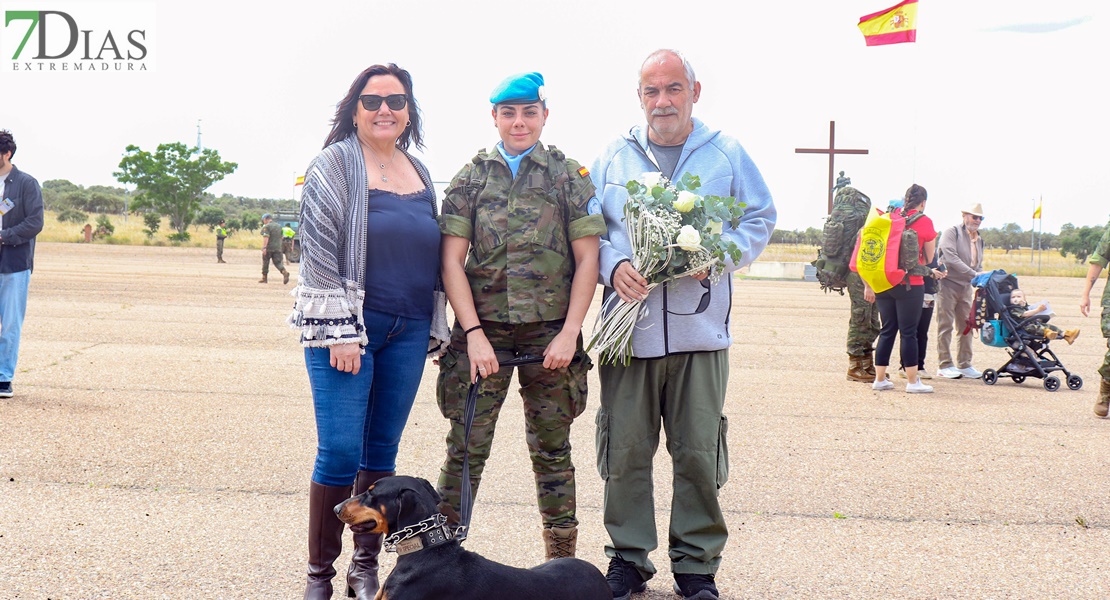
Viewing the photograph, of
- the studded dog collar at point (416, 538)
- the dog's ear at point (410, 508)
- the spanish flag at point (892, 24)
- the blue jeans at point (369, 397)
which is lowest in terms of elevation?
the studded dog collar at point (416, 538)

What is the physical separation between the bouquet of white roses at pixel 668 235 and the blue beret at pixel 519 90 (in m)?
0.55

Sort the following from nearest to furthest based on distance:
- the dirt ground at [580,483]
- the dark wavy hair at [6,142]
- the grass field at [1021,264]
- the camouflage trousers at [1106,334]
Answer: the dirt ground at [580,483], the dark wavy hair at [6,142], the camouflage trousers at [1106,334], the grass field at [1021,264]

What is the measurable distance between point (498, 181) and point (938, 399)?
22.5 ft

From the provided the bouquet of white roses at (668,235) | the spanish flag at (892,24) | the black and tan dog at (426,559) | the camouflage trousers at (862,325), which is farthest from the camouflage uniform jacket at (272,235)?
the black and tan dog at (426,559)

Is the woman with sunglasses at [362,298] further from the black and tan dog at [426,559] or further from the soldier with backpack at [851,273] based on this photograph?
the soldier with backpack at [851,273]

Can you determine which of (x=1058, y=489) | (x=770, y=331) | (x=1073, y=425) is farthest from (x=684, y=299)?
(x=770, y=331)

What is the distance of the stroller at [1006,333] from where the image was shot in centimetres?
1022

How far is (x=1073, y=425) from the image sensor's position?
7867 millimetres

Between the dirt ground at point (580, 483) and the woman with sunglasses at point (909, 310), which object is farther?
the woman with sunglasses at point (909, 310)

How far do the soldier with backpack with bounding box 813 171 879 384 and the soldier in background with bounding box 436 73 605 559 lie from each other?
23.2 feet

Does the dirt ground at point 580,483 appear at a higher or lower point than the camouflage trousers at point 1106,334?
lower

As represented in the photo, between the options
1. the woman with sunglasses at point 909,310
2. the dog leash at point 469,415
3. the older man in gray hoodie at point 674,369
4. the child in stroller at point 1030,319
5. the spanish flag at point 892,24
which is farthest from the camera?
the spanish flag at point 892,24

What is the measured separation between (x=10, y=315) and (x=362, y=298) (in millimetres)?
5481

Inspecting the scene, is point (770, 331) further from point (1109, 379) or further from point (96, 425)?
point (96, 425)
